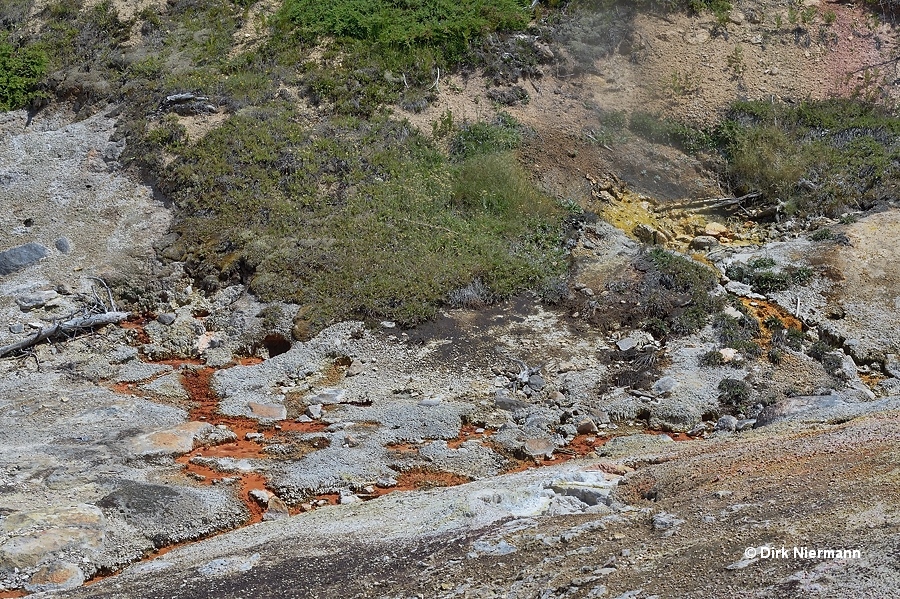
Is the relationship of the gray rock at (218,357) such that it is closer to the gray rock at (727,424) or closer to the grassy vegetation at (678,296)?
the grassy vegetation at (678,296)

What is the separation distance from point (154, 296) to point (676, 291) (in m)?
7.44

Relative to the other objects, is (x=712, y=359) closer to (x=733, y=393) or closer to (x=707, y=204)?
(x=733, y=393)

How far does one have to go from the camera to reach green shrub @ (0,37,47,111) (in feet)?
60.5

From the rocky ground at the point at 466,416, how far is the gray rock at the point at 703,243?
0.02 m

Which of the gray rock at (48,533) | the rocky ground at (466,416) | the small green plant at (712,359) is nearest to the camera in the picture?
the rocky ground at (466,416)

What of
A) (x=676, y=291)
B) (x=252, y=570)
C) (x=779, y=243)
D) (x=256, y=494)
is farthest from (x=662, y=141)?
(x=252, y=570)

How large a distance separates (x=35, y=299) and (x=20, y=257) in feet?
4.23

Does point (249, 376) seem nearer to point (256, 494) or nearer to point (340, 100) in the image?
point (256, 494)

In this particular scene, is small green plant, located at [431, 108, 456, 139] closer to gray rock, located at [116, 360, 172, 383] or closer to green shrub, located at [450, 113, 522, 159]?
green shrub, located at [450, 113, 522, 159]

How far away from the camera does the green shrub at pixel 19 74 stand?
1844 centimetres

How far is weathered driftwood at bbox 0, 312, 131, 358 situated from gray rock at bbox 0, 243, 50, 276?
1.89 metres

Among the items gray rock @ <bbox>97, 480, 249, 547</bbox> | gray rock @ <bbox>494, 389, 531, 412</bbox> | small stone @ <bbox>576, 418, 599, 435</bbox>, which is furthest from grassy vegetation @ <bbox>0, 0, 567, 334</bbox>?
gray rock @ <bbox>97, 480, 249, 547</bbox>

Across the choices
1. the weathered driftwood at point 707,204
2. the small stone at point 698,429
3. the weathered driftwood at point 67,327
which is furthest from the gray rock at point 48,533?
the weathered driftwood at point 707,204

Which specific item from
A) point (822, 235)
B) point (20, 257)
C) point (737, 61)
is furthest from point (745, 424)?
point (20, 257)
